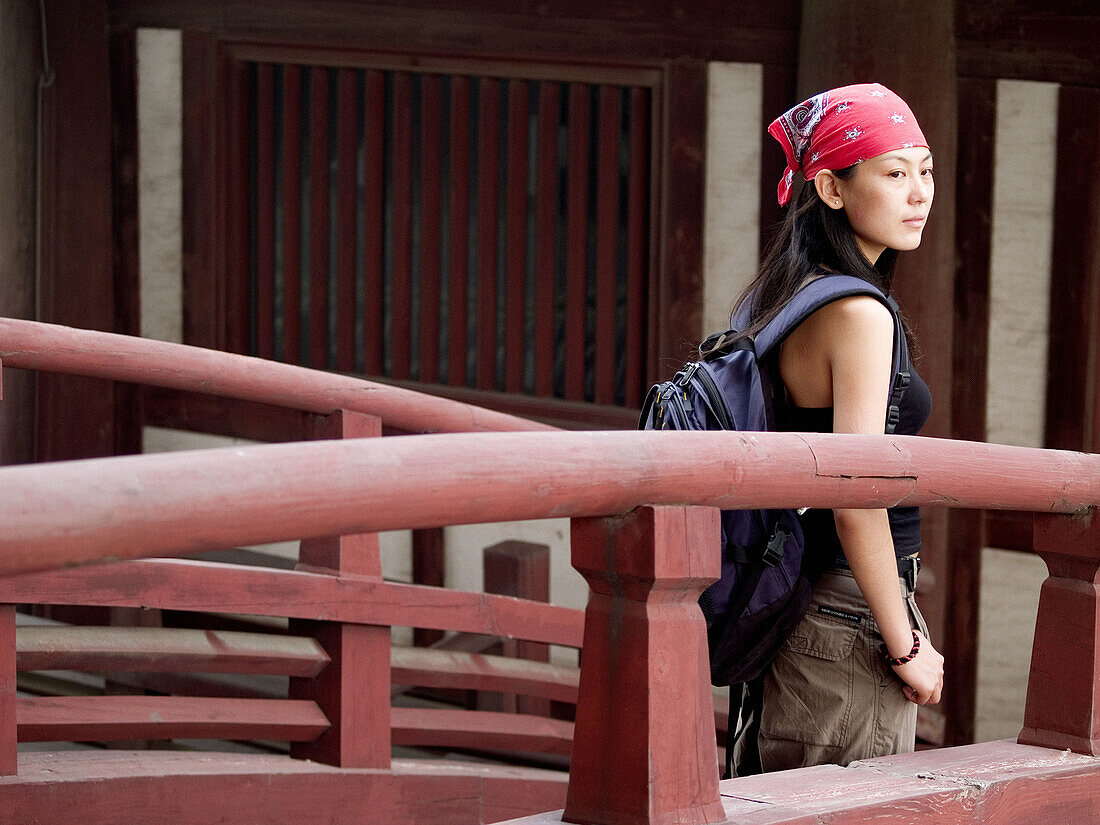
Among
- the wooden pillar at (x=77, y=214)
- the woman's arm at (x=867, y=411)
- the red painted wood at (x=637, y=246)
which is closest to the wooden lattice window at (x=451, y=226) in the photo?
the red painted wood at (x=637, y=246)

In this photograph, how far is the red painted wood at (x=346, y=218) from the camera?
5047 millimetres

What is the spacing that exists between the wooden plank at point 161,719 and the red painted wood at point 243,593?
0.21 m

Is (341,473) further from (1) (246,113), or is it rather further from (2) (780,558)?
(1) (246,113)

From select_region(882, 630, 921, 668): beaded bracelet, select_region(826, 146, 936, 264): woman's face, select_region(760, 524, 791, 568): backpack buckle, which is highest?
select_region(826, 146, 936, 264): woman's face

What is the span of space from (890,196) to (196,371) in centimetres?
153

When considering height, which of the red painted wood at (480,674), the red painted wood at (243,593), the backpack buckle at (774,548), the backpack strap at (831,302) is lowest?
the red painted wood at (480,674)

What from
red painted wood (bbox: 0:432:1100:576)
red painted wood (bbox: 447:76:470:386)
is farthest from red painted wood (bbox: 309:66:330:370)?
red painted wood (bbox: 0:432:1100:576)

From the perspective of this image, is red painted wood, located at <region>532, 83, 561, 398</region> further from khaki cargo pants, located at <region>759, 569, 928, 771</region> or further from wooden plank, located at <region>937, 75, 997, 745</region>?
khaki cargo pants, located at <region>759, 569, 928, 771</region>

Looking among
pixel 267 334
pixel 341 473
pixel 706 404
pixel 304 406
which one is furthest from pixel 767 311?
pixel 267 334

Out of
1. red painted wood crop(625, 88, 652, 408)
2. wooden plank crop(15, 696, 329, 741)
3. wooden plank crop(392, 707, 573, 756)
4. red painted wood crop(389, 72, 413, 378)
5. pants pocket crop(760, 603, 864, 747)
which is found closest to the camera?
pants pocket crop(760, 603, 864, 747)

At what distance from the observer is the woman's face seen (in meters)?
1.84

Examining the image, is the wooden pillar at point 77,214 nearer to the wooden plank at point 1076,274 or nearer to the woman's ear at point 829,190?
the wooden plank at point 1076,274

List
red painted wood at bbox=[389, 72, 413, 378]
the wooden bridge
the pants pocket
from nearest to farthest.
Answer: the wooden bridge, the pants pocket, red painted wood at bbox=[389, 72, 413, 378]

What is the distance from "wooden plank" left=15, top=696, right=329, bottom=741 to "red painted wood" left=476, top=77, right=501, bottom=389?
7.81 feet
